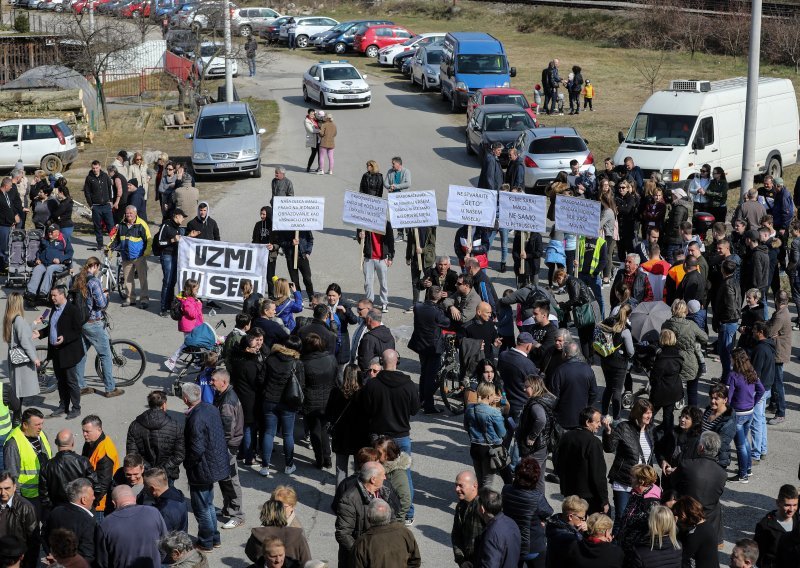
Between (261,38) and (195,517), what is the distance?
163ft

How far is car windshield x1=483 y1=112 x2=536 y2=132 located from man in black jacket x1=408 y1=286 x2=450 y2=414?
15.8 meters

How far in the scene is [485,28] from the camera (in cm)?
5916

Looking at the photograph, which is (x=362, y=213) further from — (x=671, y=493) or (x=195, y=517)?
(x=671, y=493)

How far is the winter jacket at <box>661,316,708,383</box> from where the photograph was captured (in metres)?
13.2

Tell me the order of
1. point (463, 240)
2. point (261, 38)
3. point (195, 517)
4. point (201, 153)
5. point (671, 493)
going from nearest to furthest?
1. point (671, 493)
2. point (195, 517)
3. point (463, 240)
4. point (201, 153)
5. point (261, 38)

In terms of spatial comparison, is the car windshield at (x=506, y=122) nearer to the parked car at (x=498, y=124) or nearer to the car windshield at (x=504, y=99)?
the parked car at (x=498, y=124)

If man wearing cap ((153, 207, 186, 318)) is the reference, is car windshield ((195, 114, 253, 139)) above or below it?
above

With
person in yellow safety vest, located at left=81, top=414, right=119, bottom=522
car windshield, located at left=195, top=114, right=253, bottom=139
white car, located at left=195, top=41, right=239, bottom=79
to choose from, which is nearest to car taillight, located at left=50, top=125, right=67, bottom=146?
car windshield, located at left=195, top=114, right=253, bottom=139

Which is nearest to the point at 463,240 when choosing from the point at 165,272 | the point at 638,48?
the point at 165,272

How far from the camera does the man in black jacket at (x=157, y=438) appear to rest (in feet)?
35.2

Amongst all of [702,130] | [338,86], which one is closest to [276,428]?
[702,130]

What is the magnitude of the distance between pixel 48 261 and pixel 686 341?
10.7 m

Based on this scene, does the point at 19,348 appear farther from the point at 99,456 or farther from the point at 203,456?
the point at 203,456

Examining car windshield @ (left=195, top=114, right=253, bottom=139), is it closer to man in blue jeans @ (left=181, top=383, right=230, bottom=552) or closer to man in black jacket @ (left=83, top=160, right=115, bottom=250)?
man in black jacket @ (left=83, top=160, right=115, bottom=250)
